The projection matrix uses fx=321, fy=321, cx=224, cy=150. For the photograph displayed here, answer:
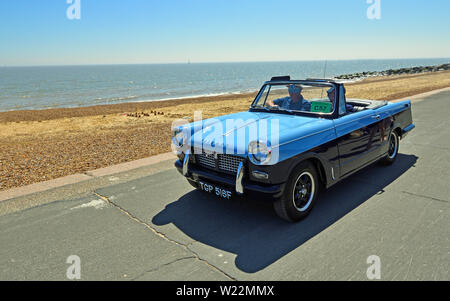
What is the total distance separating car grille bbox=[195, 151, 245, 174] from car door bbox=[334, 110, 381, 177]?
1466 millimetres

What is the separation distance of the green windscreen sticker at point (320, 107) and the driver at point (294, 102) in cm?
8

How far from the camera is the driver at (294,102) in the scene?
4.68 m

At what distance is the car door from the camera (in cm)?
427

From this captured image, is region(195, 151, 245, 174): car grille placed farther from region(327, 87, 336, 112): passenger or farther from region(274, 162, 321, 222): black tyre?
region(327, 87, 336, 112): passenger

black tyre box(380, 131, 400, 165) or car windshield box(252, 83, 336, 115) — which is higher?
car windshield box(252, 83, 336, 115)

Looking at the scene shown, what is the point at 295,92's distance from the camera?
191 inches

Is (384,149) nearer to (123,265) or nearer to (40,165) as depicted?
(123,265)

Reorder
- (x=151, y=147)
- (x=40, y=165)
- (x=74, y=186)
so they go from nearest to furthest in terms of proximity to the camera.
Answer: (x=74, y=186) → (x=40, y=165) → (x=151, y=147)

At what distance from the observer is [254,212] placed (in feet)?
13.4

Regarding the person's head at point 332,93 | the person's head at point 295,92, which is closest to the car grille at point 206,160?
the person's head at point 295,92

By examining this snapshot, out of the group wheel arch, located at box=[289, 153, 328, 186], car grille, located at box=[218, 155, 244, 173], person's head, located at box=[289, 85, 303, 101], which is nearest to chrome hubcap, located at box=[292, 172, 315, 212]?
wheel arch, located at box=[289, 153, 328, 186]
